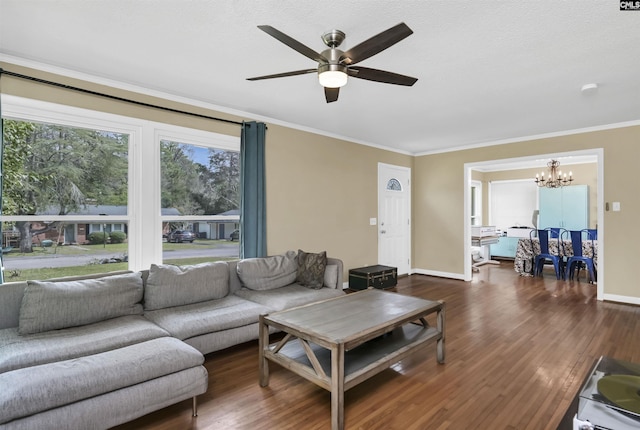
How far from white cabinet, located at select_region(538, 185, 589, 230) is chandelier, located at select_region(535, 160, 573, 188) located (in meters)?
0.27

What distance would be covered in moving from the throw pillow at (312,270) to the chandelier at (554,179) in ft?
20.7

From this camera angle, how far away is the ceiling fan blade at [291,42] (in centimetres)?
176

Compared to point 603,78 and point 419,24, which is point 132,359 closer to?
point 419,24

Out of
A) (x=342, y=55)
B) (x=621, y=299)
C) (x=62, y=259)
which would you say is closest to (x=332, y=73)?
(x=342, y=55)

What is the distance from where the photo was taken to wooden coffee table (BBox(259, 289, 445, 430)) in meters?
1.99

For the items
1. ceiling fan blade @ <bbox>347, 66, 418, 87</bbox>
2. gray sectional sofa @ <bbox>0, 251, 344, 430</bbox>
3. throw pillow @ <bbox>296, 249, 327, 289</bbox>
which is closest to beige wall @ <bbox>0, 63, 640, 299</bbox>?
throw pillow @ <bbox>296, 249, 327, 289</bbox>

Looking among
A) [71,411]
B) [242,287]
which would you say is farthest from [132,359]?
[242,287]

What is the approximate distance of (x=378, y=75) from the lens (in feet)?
7.49

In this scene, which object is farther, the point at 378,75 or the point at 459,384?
the point at 459,384

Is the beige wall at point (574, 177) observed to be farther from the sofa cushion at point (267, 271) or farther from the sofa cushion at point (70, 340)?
the sofa cushion at point (70, 340)

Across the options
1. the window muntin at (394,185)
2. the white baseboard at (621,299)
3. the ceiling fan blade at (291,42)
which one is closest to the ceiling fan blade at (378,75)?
the ceiling fan blade at (291,42)

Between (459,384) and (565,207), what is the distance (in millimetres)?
7529

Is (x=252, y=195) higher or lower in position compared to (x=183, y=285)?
higher

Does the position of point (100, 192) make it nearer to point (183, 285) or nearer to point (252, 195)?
point (183, 285)
